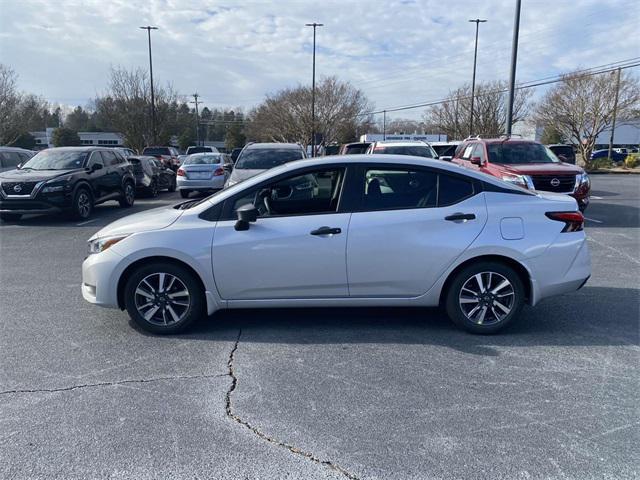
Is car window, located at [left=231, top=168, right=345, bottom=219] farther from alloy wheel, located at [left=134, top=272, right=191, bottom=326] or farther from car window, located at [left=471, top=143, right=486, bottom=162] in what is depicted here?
car window, located at [left=471, top=143, right=486, bottom=162]

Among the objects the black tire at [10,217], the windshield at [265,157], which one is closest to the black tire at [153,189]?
the black tire at [10,217]

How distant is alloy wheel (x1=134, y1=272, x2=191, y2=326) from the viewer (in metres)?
4.58

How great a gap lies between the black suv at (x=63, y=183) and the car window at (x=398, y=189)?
9.24 m

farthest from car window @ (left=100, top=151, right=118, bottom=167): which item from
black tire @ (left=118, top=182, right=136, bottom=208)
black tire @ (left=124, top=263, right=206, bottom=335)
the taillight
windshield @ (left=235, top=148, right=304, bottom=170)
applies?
the taillight

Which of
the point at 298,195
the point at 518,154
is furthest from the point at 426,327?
the point at 518,154

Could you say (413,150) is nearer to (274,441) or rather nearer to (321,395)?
(321,395)

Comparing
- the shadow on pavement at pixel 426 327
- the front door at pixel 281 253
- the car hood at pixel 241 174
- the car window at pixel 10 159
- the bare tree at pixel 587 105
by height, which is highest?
the bare tree at pixel 587 105

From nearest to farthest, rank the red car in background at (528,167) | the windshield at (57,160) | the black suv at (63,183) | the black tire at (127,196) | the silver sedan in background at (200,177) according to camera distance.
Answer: the red car in background at (528,167), the black suv at (63,183), the windshield at (57,160), the black tire at (127,196), the silver sedan in background at (200,177)

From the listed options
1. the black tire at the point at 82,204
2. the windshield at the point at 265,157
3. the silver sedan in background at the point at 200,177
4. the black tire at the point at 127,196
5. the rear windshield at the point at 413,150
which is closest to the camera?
the windshield at the point at 265,157

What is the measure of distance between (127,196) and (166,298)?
1086cm

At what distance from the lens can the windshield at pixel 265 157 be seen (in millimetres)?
11508

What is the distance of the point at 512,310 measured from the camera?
4.60 m

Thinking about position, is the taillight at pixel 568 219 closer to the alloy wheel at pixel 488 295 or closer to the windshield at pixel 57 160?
the alloy wheel at pixel 488 295

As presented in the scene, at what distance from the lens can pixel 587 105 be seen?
1371 inches
